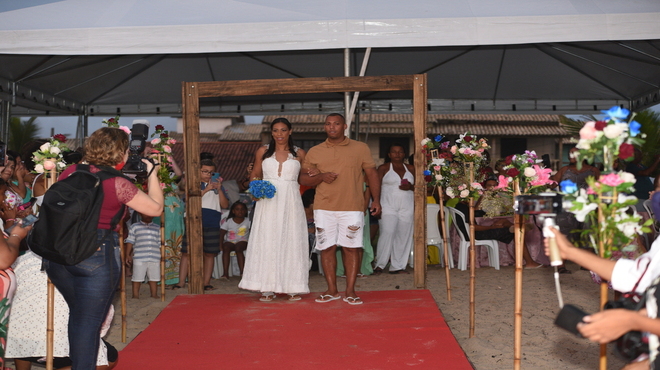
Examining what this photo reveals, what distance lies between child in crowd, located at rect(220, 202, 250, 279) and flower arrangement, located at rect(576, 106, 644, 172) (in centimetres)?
601

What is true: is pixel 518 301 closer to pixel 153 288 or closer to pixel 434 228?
pixel 153 288

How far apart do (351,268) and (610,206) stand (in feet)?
11.6

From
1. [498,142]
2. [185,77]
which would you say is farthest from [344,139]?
[498,142]

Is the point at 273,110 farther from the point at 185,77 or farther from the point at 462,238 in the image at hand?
the point at 462,238

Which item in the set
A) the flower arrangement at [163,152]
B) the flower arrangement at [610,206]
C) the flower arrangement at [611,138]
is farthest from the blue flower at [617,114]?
the flower arrangement at [163,152]

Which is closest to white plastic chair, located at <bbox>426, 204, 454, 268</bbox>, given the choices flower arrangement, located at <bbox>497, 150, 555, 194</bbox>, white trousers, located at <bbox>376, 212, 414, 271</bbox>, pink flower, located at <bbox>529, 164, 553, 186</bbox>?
white trousers, located at <bbox>376, 212, 414, 271</bbox>

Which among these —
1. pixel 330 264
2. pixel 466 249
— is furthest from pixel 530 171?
pixel 466 249

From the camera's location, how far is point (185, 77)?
11195 mm

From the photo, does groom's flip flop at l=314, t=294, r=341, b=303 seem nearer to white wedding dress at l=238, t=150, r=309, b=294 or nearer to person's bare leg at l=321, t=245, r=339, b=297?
person's bare leg at l=321, t=245, r=339, b=297

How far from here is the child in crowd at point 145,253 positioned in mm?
6957

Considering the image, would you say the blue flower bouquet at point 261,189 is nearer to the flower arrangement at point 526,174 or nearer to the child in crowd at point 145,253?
the child in crowd at point 145,253

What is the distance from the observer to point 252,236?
6262 mm

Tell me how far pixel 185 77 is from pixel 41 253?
333 inches

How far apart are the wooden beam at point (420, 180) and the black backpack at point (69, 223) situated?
405cm
